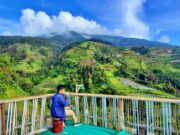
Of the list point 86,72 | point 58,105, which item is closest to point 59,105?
point 58,105

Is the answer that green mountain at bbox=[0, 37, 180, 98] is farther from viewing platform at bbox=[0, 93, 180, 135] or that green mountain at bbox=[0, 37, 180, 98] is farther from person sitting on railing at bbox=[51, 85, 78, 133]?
person sitting on railing at bbox=[51, 85, 78, 133]

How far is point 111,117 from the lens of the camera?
5.53 metres

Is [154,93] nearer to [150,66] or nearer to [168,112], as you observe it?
[150,66]

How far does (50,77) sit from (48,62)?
8.14 m

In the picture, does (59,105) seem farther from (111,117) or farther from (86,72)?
(86,72)

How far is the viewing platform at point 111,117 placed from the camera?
4586mm

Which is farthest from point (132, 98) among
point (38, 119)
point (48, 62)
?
point (48, 62)

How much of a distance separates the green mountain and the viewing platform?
607 inches

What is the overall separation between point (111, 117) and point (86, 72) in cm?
2597

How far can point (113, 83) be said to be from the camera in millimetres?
29422

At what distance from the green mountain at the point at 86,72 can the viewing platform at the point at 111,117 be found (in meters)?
15.4

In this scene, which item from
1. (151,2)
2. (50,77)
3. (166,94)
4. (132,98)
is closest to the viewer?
(132,98)

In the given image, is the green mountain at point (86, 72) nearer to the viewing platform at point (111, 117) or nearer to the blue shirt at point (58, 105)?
the viewing platform at point (111, 117)

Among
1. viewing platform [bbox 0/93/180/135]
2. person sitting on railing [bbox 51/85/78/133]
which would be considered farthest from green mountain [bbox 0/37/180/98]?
person sitting on railing [bbox 51/85/78/133]
